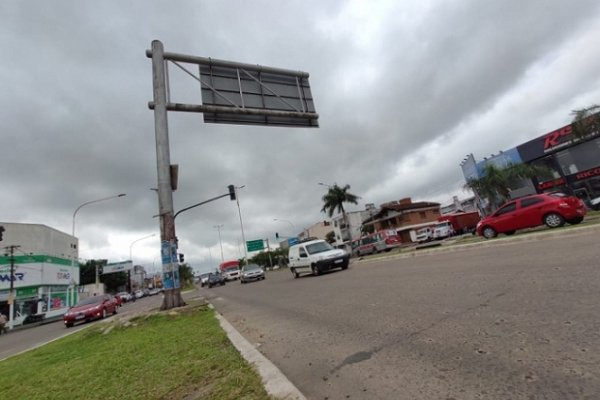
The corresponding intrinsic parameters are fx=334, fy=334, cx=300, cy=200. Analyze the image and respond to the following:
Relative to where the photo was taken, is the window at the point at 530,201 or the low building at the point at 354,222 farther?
the low building at the point at 354,222

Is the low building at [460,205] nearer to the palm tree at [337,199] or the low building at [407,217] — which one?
the low building at [407,217]

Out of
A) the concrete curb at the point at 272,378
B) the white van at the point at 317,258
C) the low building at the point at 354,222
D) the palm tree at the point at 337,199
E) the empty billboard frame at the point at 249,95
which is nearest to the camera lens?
the concrete curb at the point at 272,378

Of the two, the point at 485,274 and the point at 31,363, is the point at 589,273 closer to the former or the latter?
the point at 485,274

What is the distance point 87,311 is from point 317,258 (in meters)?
12.4

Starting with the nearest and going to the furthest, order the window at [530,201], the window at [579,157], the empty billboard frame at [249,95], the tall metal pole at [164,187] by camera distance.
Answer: the tall metal pole at [164,187] < the empty billboard frame at [249,95] < the window at [530,201] < the window at [579,157]

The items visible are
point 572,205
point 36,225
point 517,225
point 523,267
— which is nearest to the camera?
point 523,267

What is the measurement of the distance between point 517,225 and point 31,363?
57.9ft

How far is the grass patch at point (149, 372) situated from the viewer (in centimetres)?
332

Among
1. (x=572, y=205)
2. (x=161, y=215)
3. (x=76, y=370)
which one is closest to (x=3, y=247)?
(x=161, y=215)

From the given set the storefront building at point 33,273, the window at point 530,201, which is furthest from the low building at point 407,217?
the storefront building at point 33,273

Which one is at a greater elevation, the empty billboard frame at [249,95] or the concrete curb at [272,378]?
the empty billboard frame at [249,95]

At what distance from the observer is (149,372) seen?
13.8 feet

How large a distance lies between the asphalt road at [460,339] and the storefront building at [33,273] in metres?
35.3

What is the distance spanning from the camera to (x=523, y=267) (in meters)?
6.81
